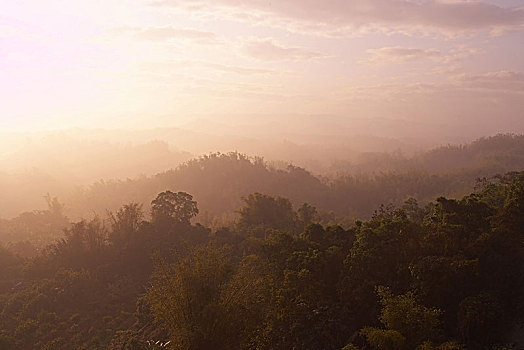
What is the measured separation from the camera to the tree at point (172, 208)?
31359 mm

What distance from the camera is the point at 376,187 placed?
6347 centimetres

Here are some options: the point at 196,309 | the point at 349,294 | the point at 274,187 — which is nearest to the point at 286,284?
the point at 349,294

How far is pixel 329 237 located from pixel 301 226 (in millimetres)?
16563

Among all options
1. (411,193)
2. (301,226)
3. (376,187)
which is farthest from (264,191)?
(301,226)

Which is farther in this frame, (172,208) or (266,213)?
(266,213)

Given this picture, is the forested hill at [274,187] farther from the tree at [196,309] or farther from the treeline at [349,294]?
the tree at [196,309]

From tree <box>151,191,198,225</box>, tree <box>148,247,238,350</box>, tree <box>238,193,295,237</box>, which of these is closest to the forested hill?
tree <box>238,193,295,237</box>

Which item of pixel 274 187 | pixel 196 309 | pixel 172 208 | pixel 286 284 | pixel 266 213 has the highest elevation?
pixel 196 309

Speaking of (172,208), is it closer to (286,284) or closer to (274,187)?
(286,284)

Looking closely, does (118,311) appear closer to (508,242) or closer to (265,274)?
(265,274)

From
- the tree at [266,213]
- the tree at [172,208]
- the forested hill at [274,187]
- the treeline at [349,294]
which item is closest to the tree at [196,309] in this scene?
the treeline at [349,294]

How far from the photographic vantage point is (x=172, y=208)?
104 ft

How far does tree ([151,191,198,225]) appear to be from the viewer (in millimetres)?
31359

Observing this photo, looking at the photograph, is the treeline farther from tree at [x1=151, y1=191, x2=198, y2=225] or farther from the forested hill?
the forested hill
